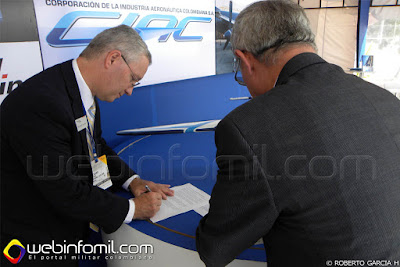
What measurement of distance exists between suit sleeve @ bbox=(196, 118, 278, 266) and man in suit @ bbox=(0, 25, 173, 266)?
522mm

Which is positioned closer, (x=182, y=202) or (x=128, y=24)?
(x=182, y=202)

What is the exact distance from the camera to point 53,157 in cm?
104

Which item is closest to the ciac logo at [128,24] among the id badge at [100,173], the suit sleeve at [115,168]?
the suit sleeve at [115,168]

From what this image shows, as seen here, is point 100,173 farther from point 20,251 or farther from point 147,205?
point 20,251

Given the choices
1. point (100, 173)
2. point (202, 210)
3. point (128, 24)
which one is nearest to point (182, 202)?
point (202, 210)

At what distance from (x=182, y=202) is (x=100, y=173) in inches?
16.4

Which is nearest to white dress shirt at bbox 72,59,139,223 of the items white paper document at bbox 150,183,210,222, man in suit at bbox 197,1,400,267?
white paper document at bbox 150,183,210,222

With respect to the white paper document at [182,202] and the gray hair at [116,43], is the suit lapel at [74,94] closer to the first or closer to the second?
the gray hair at [116,43]

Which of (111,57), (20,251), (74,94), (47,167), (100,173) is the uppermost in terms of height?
(111,57)

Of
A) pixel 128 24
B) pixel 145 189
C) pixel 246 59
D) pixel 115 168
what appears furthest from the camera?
pixel 128 24

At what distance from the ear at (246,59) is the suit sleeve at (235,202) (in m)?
0.34

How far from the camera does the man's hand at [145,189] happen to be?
4.78 feet

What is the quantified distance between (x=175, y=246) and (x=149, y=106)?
205 centimetres

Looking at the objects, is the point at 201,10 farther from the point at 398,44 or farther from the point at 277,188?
the point at 398,44
